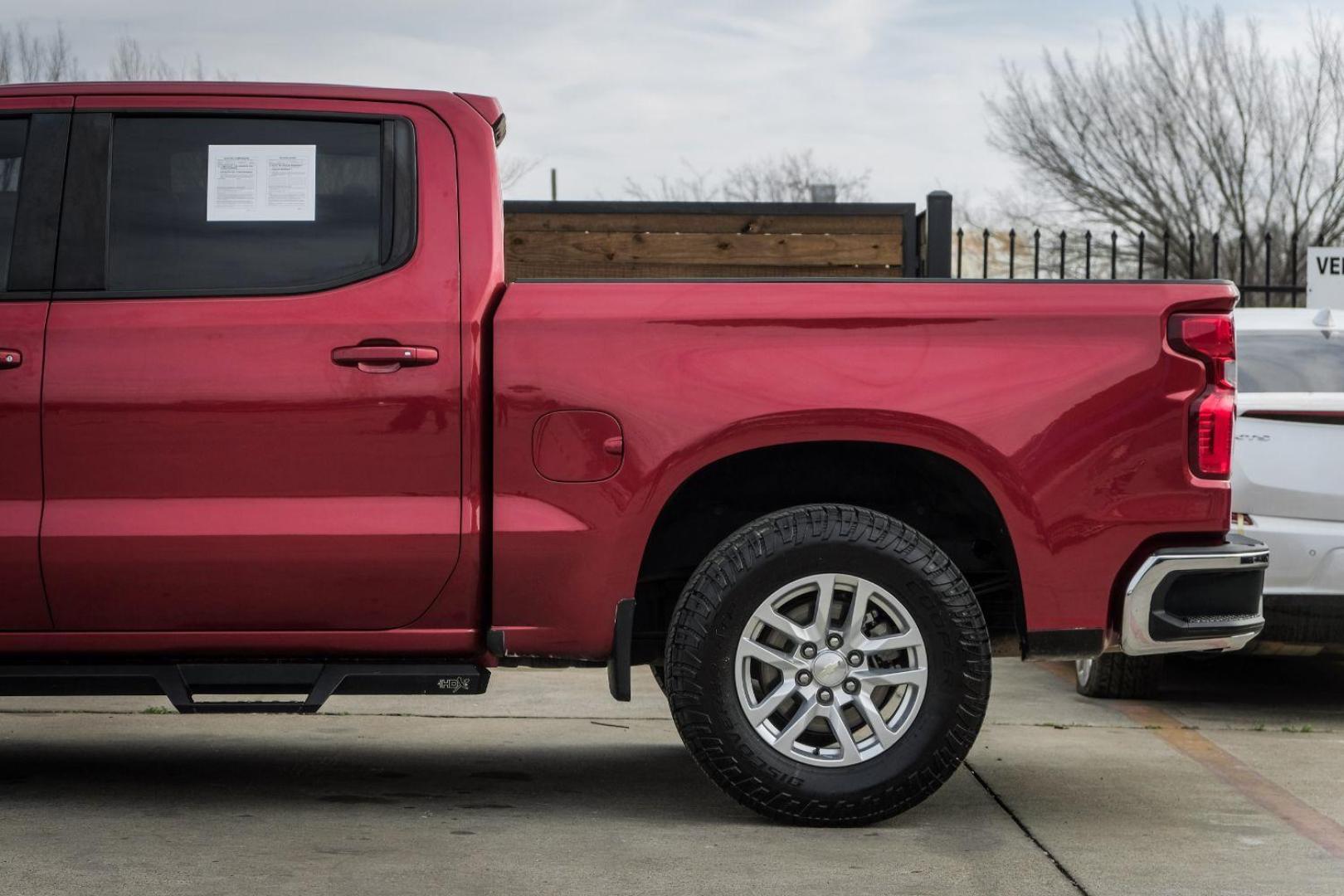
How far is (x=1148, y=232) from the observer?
29844mm

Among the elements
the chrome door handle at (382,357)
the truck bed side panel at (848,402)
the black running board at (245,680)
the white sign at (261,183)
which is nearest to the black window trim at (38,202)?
the white sign at (261,183)

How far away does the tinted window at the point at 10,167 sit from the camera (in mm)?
4812

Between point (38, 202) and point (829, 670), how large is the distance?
2.57 metres

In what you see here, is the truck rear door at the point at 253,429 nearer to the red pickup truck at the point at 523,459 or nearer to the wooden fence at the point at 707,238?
the red pickup truck at the point at 523,459

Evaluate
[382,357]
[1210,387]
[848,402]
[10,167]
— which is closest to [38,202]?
[10,167]

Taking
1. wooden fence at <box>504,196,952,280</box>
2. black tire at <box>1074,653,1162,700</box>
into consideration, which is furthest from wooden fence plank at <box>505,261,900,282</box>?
black tire at <box>1074,653,1162,700</box>

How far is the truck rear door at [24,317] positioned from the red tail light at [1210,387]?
3119 mm

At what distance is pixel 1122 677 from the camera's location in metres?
7.46

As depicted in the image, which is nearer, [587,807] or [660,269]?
[587,807]

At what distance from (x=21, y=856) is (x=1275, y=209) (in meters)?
28.5

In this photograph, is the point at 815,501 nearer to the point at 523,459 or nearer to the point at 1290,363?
the point at 523,459

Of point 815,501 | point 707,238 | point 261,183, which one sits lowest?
point 815,501

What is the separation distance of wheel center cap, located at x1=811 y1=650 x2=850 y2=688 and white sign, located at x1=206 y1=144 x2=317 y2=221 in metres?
1.88

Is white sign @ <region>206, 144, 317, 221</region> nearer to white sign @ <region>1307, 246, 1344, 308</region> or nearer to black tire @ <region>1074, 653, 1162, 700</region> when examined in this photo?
black tire @ <region>1074, 653, 1162, 700</region>
